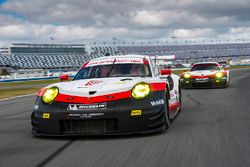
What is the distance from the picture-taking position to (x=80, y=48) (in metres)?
120

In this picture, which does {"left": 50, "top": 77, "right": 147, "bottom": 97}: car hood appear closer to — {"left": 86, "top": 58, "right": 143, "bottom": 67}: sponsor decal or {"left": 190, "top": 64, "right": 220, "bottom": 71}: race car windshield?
{"left": 86, "top": 58, "right": 143, "bottom": 67}: sponsor decal

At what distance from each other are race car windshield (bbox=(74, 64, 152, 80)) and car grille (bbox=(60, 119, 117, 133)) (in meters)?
1.57

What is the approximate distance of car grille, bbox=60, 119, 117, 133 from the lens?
15.6ft

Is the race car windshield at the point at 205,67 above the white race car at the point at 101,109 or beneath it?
beneath

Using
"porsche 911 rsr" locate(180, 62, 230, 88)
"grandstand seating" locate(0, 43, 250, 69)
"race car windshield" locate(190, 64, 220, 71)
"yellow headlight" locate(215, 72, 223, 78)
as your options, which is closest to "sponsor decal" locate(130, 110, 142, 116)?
"porsche 911 rsr" locate(180, 62, 230, 88)

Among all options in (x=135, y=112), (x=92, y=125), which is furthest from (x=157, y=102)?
(x=92, y=125)

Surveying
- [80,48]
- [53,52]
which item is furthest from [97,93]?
[80,48]

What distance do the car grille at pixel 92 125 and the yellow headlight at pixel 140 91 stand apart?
1.48 ft

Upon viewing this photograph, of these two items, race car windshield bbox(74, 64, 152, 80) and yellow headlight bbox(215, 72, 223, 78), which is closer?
race car windshield bbox(74, 64, 152, 80)

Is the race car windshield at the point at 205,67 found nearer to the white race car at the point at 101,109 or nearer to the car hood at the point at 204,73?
the car hood at the point at 204,73

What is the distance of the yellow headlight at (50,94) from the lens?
16.6 ft

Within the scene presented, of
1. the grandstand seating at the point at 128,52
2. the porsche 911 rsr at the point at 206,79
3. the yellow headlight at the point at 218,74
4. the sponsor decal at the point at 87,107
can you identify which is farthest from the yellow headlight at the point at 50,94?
the grandstand seating at the point at 128,52

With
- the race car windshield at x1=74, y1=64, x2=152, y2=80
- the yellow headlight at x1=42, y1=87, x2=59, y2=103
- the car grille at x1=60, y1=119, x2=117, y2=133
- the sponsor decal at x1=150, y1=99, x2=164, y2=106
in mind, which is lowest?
the car grille at x1=60, y1=119, x2=117, y2=133

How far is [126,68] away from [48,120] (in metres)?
1.96
